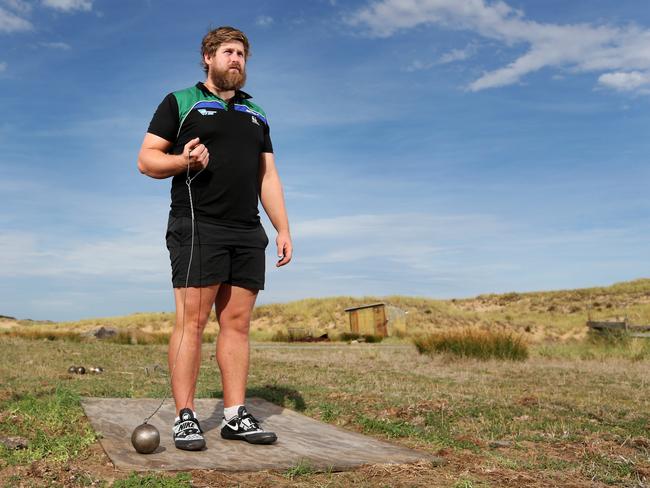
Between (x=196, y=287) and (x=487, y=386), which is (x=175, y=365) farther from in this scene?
(x=487, y=386)

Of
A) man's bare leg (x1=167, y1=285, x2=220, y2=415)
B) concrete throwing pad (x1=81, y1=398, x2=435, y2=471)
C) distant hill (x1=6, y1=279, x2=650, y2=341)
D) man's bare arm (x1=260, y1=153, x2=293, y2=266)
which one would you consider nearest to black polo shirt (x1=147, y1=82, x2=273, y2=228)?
man's bare arm (x1=260, y1=153, x2=293, y2=266)

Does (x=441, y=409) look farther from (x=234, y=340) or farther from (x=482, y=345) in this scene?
(x=482, y=345)

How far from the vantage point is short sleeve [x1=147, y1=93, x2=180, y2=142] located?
14.4 feet

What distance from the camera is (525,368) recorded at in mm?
11633

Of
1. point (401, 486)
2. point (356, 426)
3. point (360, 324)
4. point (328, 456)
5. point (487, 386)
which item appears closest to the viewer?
point (401, 486)

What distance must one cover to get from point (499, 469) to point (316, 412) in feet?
7.67

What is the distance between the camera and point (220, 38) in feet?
14.8

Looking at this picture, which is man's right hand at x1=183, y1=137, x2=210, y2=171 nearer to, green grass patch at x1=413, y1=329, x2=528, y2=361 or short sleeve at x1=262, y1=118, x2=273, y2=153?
short sleeve at x1=262, y1=118, x2=273, y2=153

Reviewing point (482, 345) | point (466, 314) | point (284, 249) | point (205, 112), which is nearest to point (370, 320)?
point (466, 314)

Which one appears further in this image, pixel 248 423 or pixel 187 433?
pixel 248 423

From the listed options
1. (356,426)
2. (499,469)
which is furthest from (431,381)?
(499,469)

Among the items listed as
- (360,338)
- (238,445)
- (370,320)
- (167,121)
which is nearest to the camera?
(167,121)

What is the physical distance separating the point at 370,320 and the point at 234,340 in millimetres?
23955

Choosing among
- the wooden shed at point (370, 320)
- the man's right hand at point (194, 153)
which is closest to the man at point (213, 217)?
the man's right hand at point (194, 153)
